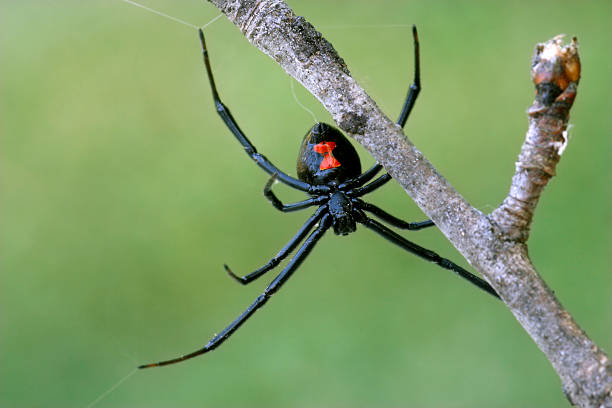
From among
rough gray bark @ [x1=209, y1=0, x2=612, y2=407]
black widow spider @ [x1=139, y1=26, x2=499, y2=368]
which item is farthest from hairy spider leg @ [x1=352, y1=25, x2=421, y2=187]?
rough gray bark @ [x1=209, y1=0, x2=612, y2=407]

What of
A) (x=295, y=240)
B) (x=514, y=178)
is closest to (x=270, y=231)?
(x=295, y=240)

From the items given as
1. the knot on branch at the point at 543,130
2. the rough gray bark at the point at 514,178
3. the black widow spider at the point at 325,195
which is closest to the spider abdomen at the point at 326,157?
the black widow spider at the point at 325,195

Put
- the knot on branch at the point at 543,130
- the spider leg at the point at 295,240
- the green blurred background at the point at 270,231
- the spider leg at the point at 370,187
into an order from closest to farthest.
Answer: the knot on branch at the point at 543,130 < the spider leg at the point at 370,187 < the spider leg at the point at 295,240 < the green blurred background at the point at 270,231

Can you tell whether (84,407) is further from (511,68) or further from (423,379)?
(511,68)

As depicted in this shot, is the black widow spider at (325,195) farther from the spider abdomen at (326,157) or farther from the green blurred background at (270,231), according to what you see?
the green blurred background at (270,231)

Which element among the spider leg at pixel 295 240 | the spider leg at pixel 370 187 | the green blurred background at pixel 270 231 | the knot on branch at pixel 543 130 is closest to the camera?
the knot on branch at pixel 543 130

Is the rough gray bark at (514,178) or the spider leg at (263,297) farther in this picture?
the spider leg at (263,297)

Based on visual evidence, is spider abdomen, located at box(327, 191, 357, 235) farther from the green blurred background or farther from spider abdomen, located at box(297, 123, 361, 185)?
the green blurred background

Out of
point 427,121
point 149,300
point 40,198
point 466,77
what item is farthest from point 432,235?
point 40,198
